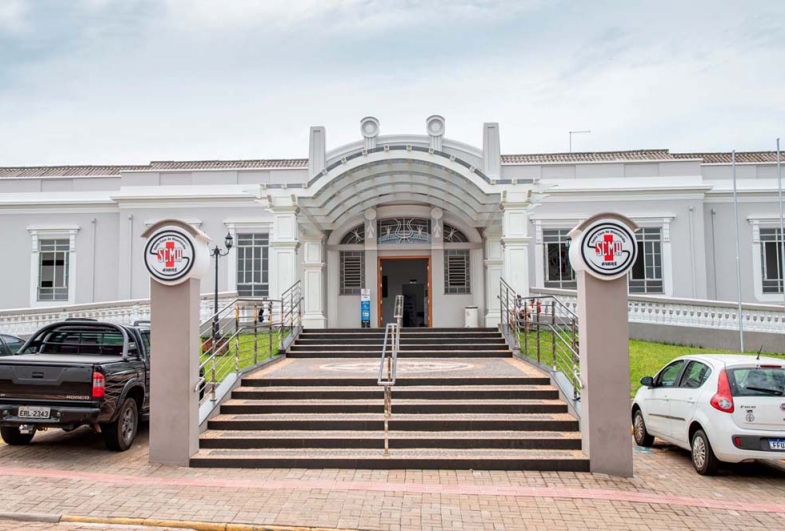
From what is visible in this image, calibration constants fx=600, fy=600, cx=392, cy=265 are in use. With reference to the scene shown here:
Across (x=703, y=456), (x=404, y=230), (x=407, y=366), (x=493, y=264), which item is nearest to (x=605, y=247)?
(x=703, y=456)

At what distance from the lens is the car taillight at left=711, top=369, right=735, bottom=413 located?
673 centimetres

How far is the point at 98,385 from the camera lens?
7.12m

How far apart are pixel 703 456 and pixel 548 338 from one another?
21.2ft

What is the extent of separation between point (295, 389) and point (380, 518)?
12.7ft

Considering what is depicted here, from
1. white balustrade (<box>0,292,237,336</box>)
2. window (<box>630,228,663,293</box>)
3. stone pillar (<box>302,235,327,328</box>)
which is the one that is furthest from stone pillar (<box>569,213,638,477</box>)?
window (<box>630,228,663,293</box>)

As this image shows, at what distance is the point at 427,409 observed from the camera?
843cm

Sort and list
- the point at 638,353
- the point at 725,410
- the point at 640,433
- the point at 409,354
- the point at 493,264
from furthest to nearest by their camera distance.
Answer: the point at 493,264 < the point at 638,353 < the point at 409,354 < the point at 640,433 < the point at 725,410

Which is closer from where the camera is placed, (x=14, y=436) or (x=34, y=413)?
(x=34, y=413)

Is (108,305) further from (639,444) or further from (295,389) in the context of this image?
(639,444)

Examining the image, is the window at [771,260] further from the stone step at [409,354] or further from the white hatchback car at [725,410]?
the white hatchback car at [725,410]

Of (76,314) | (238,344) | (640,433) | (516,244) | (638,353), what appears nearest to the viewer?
(640,433)

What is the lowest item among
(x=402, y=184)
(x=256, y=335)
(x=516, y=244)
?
(x=256, y=335)

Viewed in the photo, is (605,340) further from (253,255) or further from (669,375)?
(253,255)

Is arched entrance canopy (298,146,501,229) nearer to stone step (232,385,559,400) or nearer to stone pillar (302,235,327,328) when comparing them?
stone pillar (302,235,327,328)
